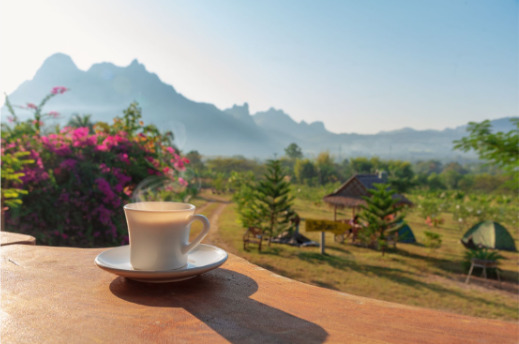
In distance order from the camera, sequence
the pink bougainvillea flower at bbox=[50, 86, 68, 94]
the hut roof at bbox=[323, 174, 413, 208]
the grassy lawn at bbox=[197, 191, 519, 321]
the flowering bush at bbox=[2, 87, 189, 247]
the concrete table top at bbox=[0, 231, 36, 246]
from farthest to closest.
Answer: the hut roof at bbox=[323, 174, 413, 208], the grassy lawn at bbox=[197, 191, 519, 321], the pink bougainvillea flower at bbox=[50, 86, 68, 94], the flowering bush at bbox=[2, 87, 189, 247], the concrete table top at bbox=[0, 231, 36, 246]

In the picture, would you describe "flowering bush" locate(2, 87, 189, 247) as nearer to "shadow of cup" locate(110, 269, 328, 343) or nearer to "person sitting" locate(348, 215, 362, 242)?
"shadow of cup" locate(110, 269, 328, 343)

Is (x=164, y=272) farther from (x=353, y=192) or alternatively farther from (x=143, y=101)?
(x=143, y=101)

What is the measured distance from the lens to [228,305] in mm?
668

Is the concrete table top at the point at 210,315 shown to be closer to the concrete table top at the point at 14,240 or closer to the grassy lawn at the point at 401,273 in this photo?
the concrete table top at the point at 14,240

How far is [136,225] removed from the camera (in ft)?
2.72

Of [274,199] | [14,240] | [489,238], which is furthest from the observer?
[489,238]

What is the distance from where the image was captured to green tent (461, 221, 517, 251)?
9.47 m

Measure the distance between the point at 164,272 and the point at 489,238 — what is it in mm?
11209

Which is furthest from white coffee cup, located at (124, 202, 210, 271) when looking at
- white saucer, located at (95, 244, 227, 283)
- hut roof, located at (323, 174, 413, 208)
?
hut roof, located at (323, 174, 413, 208)

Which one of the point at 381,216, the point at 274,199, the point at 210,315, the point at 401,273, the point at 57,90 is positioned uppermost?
the point at 57,90

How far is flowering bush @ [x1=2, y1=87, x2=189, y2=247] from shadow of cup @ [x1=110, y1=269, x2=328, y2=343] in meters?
3.25

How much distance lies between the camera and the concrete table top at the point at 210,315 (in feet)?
1.79

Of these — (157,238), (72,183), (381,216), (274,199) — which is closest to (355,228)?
(381,216)

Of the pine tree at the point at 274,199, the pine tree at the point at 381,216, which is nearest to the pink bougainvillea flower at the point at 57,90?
the pine tree at the point at 274,199
